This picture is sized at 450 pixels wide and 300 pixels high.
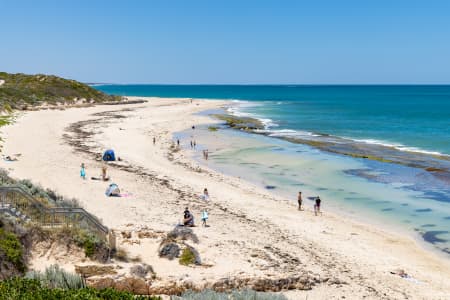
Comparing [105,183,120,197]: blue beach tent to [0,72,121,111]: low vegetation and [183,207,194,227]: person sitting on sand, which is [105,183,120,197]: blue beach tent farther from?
[0,72,121,111]: low vegetation

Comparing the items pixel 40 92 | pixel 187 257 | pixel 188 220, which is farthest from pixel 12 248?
pixel 40 92

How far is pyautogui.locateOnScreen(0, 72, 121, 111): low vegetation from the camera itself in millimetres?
77188

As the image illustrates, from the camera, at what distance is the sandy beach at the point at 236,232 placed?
529 inches

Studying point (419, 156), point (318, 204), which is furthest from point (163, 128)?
point (318, 204)

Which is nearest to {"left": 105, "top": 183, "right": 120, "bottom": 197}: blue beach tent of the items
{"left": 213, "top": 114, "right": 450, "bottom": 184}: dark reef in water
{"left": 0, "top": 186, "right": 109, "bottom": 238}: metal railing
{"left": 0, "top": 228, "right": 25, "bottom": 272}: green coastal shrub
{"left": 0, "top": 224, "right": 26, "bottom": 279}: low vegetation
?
{"left": 0, "top": 186, "right": 109, "bottom": 238}: metal railing

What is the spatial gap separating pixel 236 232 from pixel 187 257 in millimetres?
4347

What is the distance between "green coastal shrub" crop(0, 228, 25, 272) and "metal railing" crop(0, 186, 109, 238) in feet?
5.21

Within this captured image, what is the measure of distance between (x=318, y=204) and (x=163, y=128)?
38631mm

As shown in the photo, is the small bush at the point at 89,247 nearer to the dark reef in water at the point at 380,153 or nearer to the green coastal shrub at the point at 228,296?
the green coastal shrub at the point at 228,296

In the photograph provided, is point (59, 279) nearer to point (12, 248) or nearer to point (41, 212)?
point (12, 248)

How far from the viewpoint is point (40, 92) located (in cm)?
8856

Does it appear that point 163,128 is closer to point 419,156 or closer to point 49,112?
point 49,112

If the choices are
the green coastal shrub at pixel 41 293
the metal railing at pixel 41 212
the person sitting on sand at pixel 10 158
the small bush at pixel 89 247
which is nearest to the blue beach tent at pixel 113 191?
the metal railing at pixel 41 212

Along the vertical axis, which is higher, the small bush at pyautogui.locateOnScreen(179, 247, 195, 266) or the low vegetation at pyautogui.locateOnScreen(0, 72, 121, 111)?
the low vegetation at pyautogui.locateOnScreen(0, 72, 121, 111)
